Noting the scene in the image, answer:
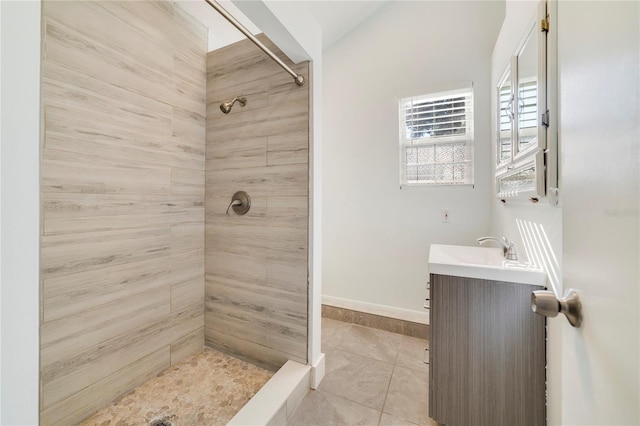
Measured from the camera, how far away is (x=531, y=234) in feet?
4.65

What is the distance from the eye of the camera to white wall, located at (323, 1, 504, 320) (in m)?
2.29

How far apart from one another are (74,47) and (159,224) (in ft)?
3.38

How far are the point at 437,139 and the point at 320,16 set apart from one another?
1577mm

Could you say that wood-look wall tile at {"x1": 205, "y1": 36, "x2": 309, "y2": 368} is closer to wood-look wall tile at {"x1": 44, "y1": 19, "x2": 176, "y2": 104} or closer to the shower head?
the shower head

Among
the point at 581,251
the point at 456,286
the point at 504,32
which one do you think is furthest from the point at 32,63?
the point at 504,32

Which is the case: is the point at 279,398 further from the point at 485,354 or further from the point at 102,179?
the point at 102,179

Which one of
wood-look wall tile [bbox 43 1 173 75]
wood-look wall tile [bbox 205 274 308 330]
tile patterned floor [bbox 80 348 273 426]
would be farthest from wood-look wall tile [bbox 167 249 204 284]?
wood-look wall tile [bbox 43 1 173 75]

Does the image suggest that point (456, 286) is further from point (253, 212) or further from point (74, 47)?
point (74, 47)

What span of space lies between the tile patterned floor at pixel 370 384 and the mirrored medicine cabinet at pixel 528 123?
1361mm

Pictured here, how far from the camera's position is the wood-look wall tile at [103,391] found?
1.31 m

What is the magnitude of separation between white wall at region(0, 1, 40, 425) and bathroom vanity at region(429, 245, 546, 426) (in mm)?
1458

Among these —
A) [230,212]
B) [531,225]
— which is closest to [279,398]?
[230,212]

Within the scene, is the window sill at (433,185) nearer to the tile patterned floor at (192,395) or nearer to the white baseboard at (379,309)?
the white baseboard at (379,309)

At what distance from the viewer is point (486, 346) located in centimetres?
130
